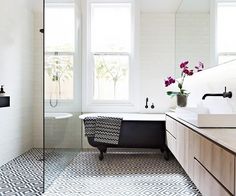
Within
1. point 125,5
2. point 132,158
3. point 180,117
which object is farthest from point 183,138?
point 125,5

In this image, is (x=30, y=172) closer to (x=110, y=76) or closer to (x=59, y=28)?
(x=59, y=28)

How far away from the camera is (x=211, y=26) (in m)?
3.24

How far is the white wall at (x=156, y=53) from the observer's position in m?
5.20

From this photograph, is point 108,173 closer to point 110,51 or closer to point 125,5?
point 110,51

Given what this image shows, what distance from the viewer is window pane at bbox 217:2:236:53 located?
108 inches

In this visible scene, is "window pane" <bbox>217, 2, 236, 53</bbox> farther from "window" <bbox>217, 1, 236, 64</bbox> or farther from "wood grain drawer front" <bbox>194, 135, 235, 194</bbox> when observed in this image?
"wood grain drawer front" <bbox>194, 135, 235, 194</bbox>

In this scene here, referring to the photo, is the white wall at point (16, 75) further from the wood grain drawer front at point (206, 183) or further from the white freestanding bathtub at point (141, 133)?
the wood grain drawer front at point (206, 183)

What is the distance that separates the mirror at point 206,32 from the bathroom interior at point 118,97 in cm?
1

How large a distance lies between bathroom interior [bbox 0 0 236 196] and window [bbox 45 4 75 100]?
0.02 metres

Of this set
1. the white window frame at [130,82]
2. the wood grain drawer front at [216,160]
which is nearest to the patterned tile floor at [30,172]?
the white window frame at [130,82]

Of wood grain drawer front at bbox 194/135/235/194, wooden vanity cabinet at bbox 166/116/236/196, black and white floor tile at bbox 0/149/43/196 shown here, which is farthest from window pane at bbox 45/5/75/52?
wood grain drawer front at bbox 194/135/235/194

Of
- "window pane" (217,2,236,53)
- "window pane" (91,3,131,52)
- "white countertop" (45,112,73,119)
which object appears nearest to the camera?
"window pane" (217,2,236,53)

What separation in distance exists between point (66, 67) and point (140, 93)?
1.62m

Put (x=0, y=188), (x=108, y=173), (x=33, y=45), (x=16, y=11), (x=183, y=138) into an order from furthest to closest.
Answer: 1. (x=33, y=45)
2. (x=16, y=11)
3. (x=108, y=173)
4. (x=0, y=188)
5. (x=183, y=138)
